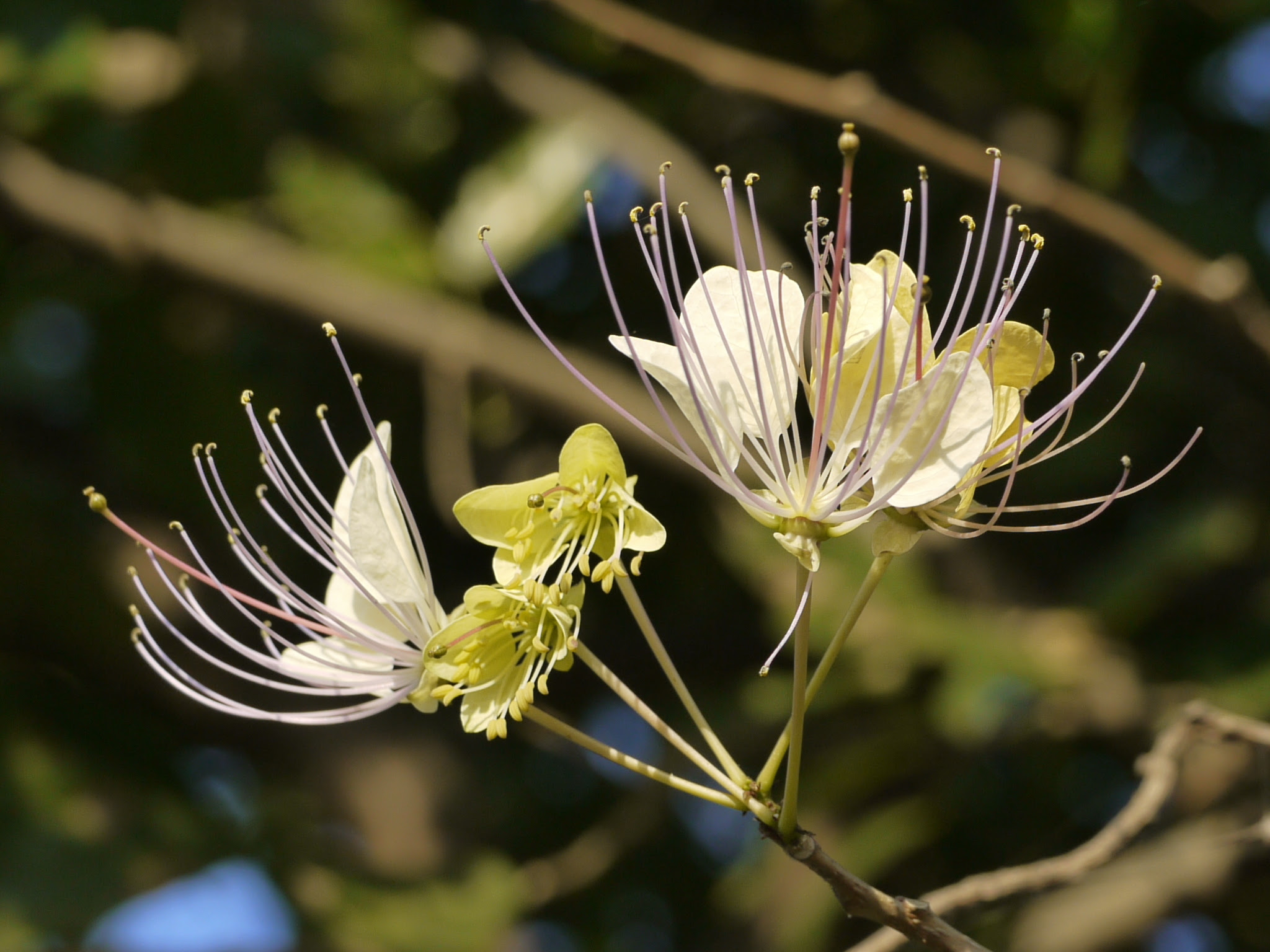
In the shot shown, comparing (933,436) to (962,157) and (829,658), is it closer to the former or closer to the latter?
(829,658)

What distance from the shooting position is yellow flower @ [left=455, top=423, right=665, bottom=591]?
93cm

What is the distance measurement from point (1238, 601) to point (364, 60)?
2.17 m

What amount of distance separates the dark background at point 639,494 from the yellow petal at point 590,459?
4.04ft

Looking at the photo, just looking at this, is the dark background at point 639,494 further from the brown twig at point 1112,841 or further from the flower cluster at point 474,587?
the flower cluster at point 474,587

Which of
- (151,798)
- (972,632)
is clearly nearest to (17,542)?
(151,798)

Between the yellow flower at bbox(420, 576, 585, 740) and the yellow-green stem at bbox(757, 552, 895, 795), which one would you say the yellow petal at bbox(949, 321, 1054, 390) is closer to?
the yellow-green stem at bbox(757, 552, 895, 795)

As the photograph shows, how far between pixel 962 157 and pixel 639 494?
1.36 meters

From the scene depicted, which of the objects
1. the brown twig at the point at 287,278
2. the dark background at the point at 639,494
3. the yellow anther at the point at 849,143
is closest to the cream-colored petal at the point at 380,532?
the yellow anther at the point at 849,143

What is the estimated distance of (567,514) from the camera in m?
0.94

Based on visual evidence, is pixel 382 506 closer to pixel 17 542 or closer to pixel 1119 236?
pixel 1119 236

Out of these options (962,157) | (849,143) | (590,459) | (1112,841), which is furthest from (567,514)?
(962,157)

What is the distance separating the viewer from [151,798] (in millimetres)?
2809

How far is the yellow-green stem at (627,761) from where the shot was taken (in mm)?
835

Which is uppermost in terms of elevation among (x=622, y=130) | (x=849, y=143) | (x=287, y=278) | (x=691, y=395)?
(x=622, y=130)
